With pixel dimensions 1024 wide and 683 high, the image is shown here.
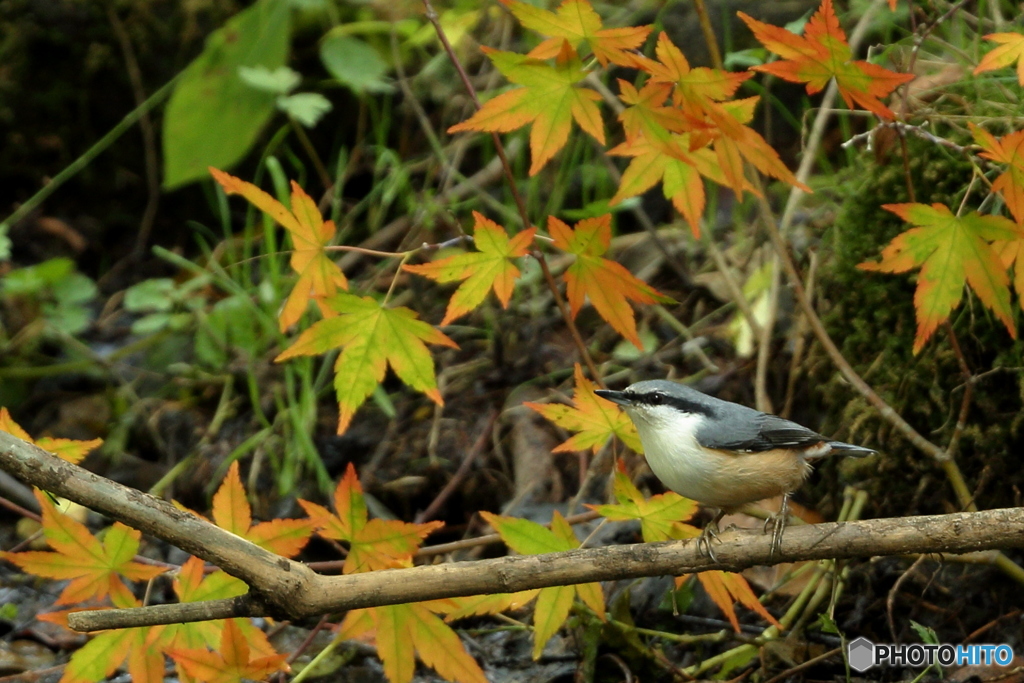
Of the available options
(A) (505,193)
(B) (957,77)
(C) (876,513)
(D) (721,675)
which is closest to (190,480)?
(A) (505,193)

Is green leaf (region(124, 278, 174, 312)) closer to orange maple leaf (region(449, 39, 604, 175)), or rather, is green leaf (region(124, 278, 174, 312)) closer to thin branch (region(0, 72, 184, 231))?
thin branch (region(0, 72, 184, 231))

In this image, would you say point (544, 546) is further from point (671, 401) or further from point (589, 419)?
point (671, 401)

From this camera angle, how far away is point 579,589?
2.81 m

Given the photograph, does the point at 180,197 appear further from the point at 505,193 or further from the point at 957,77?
the point at 957,77

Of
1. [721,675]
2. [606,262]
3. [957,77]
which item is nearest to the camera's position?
[606,262]

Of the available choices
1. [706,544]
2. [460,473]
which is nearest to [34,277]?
[460,473]

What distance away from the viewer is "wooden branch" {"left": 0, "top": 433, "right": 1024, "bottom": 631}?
6.88 ft

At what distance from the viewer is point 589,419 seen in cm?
279

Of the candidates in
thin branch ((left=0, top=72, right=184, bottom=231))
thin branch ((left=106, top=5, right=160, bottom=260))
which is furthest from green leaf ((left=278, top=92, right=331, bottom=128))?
thin branch ((left=106, top=5, right=160, bottom=260))

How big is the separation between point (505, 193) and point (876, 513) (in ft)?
8.91

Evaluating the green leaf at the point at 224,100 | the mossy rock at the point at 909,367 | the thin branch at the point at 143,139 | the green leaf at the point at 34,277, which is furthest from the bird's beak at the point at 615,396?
the thin branch at the point at 143,139

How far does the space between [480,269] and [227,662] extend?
1186mm

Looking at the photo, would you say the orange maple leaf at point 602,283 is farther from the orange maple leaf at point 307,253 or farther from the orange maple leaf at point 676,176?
the orange maple leaf at point 307,253

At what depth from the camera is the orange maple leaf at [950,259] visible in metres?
2.50
